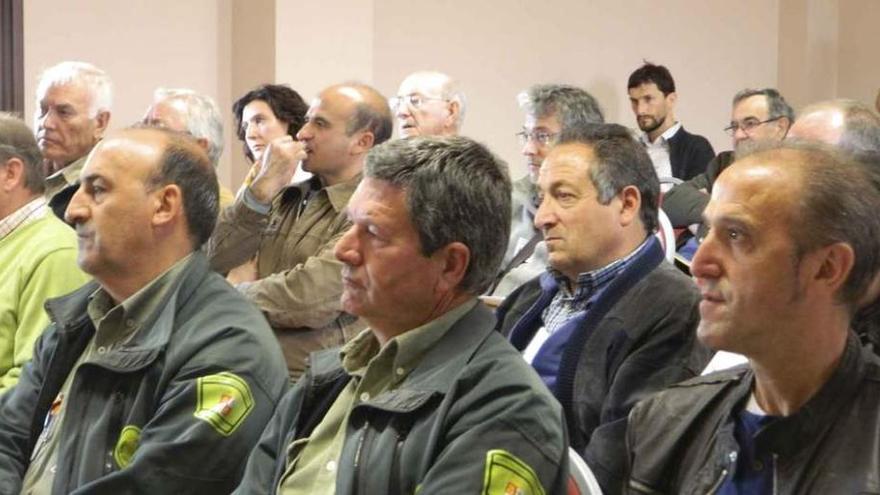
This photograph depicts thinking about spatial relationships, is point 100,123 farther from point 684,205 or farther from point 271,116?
point 684,205

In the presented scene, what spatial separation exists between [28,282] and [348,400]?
1.28 meters

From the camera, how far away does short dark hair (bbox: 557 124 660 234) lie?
3.01 m

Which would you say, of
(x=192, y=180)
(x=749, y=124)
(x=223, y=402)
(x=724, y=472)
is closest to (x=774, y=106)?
(x=749, y=124)

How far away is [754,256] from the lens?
1.91 m

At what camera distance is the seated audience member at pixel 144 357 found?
241 cm

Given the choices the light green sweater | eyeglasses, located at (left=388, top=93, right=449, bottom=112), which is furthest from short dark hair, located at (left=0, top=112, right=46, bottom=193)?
eyeglasses, located at (left=388, top=93, right=449, bottom=112)

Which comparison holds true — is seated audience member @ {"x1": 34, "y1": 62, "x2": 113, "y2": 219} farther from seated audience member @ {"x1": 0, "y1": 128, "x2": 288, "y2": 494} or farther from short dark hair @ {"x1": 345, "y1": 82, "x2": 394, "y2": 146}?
seated audience member @ {"x1": 0, "y1": 128, "x2": 288, "y2": 494}

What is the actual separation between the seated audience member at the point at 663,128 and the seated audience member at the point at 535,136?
2.28 metres

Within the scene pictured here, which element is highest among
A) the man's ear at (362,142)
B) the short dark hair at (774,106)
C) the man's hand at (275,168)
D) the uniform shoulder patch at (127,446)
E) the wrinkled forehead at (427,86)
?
the wrinkled forehead at (427,86)

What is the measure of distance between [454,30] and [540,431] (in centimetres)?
521

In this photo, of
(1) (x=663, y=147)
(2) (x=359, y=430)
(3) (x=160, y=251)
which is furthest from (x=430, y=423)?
(1) (x=663, y=147)

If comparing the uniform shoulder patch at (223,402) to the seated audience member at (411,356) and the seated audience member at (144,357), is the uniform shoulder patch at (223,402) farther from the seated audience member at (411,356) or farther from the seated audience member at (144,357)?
the seated audience member at (411,356)

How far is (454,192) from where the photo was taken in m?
2.18

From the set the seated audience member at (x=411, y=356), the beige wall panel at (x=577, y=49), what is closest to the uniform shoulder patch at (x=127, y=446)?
the seated audience member at (x=411, y=356)
